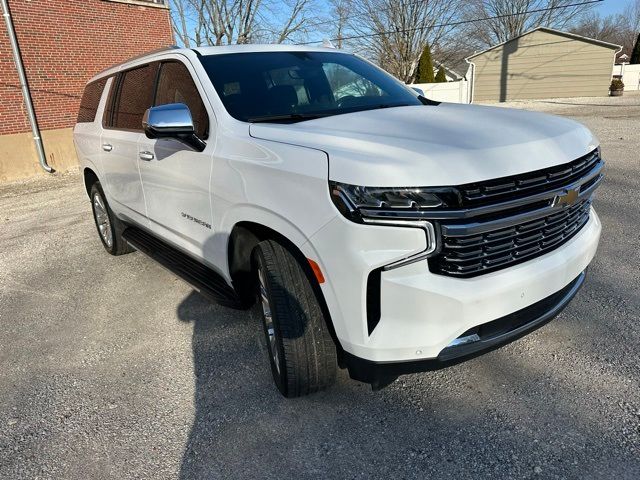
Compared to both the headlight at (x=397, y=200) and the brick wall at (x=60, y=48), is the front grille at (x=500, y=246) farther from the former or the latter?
the brick wall at (x=60, y=48)

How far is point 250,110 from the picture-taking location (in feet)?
9.78

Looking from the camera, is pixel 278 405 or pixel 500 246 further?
pixel 278 405

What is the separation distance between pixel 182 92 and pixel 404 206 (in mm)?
2093

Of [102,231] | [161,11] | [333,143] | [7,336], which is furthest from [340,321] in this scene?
[161,11]

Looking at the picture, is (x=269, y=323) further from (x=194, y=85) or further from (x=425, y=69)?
(x=425, y=69)

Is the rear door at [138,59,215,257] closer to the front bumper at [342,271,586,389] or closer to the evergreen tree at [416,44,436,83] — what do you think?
the front bumper at [342,271,586,389]

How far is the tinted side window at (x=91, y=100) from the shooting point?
16.6ft

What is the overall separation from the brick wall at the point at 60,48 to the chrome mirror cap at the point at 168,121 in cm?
1132

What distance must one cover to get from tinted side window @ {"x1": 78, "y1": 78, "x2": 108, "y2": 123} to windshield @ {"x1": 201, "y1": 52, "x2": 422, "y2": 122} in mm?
2310

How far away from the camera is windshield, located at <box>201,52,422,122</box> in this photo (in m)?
3.03

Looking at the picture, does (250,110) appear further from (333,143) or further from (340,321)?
(340,321)

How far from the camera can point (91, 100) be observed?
5.31 meters

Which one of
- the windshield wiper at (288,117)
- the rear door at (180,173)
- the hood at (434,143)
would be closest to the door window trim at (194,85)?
the rear door at (180,173)

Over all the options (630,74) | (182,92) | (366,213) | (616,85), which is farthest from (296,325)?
(630,74)
